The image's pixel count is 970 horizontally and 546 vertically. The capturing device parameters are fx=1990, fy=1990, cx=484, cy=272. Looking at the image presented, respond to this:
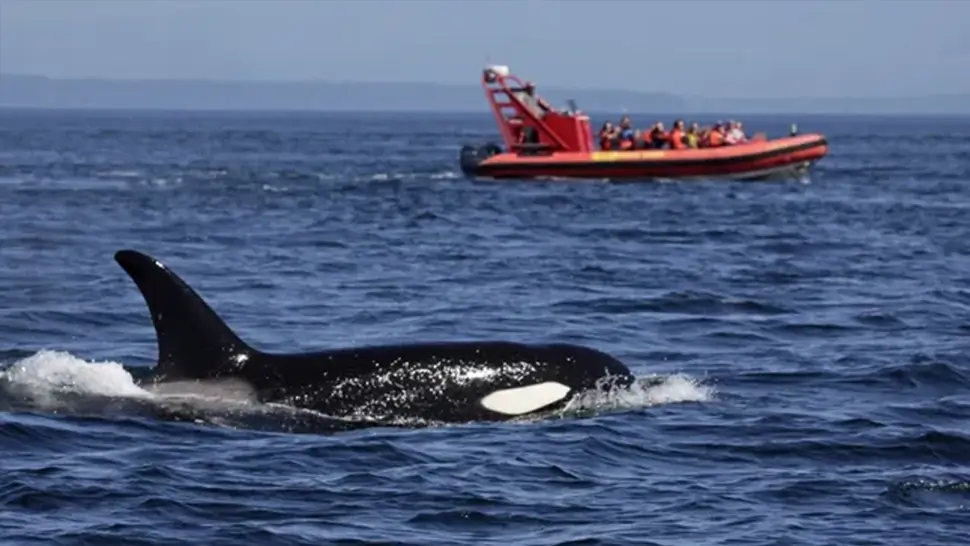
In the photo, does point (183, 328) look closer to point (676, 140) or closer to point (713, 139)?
point (676, 140)

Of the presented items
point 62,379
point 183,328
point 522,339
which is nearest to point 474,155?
point 522,339

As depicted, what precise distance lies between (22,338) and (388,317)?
Result: 4075 millimetres

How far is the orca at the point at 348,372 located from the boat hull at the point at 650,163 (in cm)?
3628

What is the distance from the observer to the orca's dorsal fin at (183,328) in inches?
532

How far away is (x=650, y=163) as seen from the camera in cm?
5047

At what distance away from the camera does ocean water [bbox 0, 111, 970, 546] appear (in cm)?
1118

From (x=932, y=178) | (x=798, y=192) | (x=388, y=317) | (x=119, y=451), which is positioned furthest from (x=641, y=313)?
(x=932, y=178)

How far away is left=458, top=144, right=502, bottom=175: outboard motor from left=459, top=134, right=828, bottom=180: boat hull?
0.04 meters

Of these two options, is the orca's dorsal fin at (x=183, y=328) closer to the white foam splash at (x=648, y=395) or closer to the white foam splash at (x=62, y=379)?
the white foam splash at (x=62, y=379)

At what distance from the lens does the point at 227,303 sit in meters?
22.5

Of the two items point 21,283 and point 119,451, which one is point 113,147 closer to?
point 21,283

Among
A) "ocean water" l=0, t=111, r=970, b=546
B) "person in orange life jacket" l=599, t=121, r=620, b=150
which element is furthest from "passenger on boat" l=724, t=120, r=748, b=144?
"ocean water" l=0, t=111, r=970, b=546

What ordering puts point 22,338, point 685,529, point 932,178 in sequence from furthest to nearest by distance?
point 932,178 → point 22,338 → point 685,529

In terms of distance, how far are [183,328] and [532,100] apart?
38.7m
